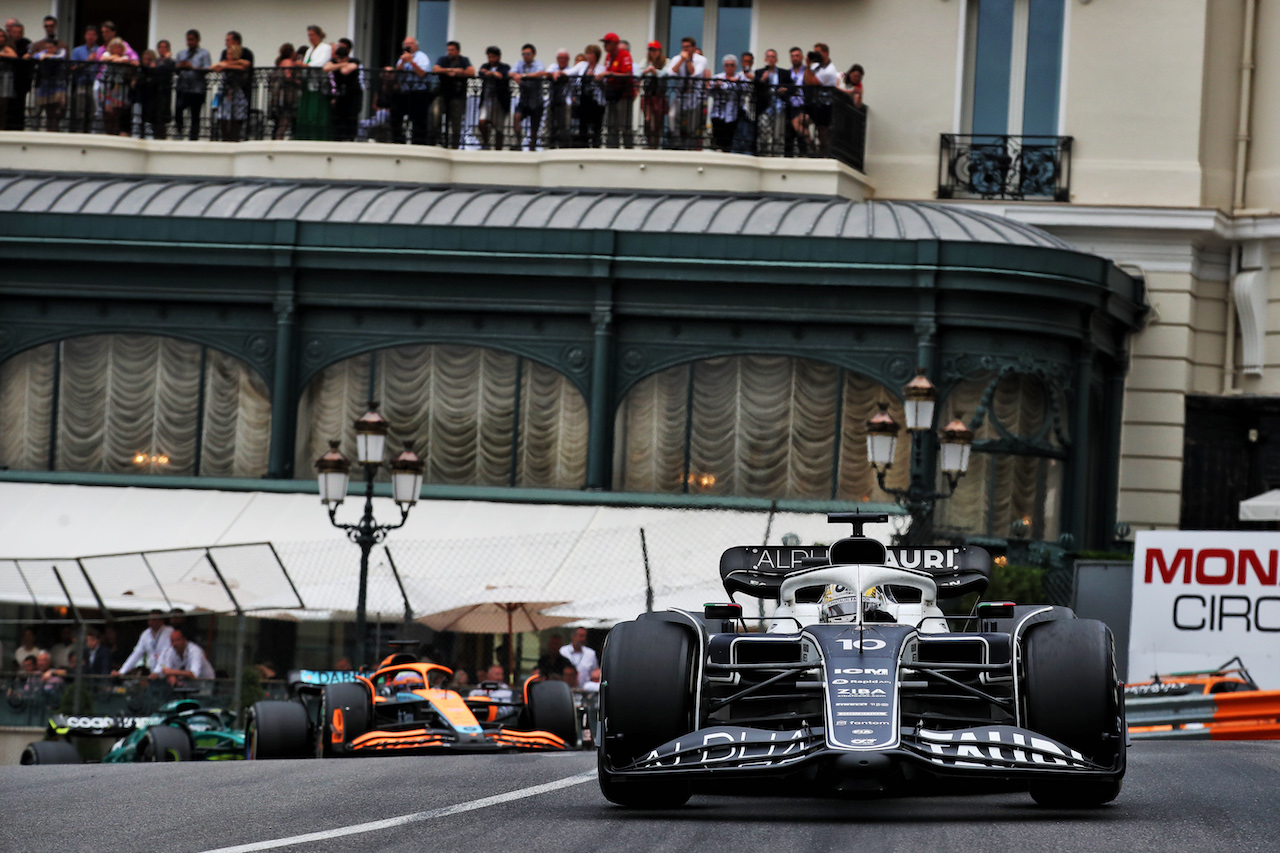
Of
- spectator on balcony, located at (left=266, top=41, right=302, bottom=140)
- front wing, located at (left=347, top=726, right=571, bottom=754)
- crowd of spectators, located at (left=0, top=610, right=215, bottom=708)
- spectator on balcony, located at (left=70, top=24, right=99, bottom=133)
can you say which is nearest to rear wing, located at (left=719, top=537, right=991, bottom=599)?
front wing, located at (left=347, top=726, right=571, bottom=754)

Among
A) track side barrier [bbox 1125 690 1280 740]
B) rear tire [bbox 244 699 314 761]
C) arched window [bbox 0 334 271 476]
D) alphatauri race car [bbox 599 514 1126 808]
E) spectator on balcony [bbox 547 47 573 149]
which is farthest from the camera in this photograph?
spectator on balcony [bbox 547 47 573 149]

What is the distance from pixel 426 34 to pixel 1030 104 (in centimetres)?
920

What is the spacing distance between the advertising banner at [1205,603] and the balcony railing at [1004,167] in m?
8.52

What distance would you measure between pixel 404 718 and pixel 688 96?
12.5 metres

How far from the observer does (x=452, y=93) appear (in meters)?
29.0

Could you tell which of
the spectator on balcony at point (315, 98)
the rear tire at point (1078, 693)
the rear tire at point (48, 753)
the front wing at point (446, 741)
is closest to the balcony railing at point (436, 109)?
the spectator on balcony at point (315, 98)

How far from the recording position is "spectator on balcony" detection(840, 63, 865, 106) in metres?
28.7

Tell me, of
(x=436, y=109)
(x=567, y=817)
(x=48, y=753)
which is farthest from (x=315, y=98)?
(x=567, y=817)

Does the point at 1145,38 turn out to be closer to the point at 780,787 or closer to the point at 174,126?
the point at 174,126

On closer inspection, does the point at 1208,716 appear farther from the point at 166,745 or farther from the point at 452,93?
the point at 452,93

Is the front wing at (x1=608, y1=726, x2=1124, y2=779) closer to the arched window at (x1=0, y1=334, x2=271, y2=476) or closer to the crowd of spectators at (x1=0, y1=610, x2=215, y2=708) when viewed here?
the crowd of spectators at (x1=0, y1=610, x2=215, y2=708)

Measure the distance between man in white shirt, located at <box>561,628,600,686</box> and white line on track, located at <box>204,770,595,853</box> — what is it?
9.78 meters

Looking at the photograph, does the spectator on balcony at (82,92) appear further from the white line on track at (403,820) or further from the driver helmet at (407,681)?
the white line on track at (403,820)

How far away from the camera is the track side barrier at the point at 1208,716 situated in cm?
1984
